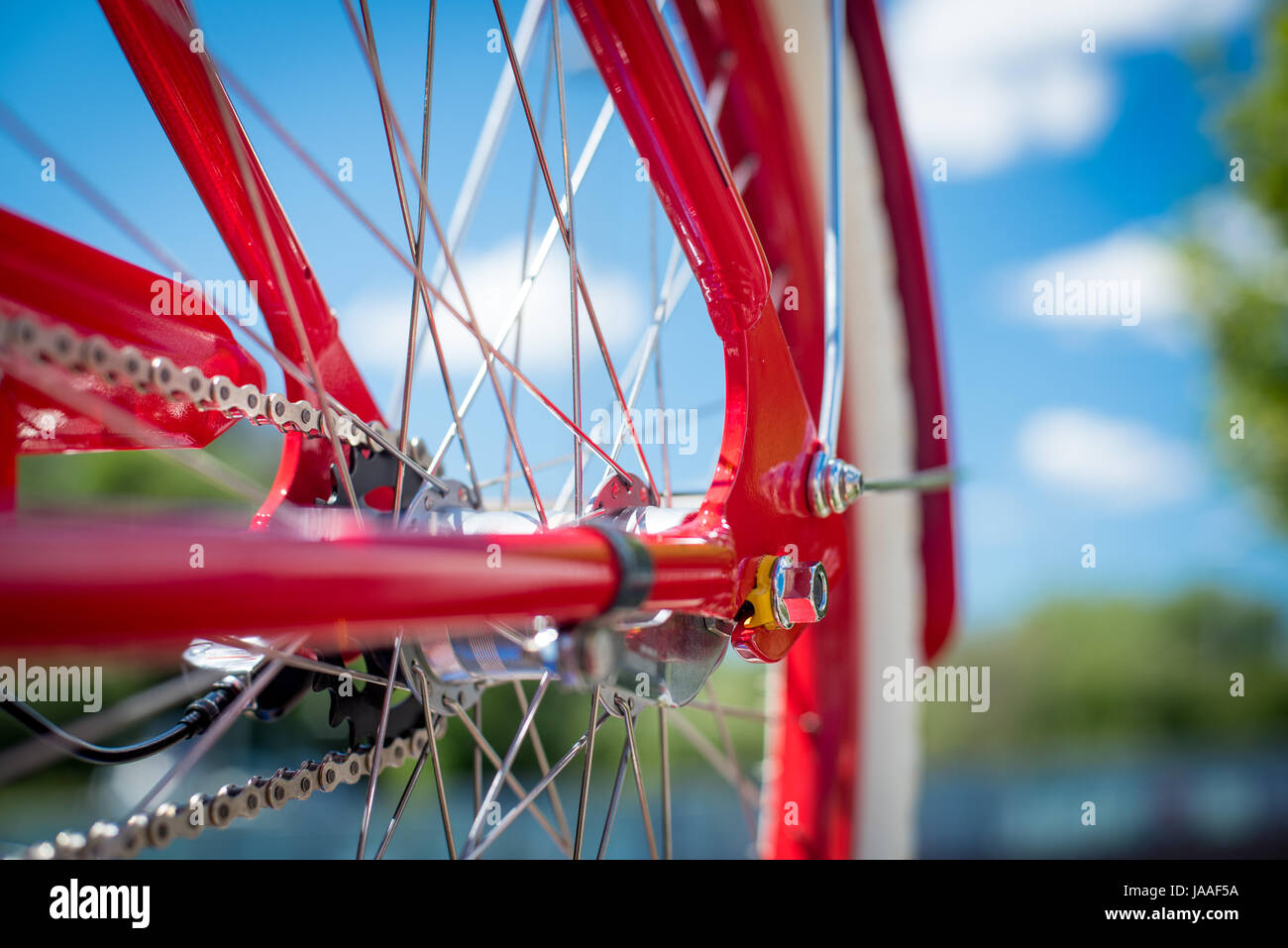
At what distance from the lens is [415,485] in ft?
1.94

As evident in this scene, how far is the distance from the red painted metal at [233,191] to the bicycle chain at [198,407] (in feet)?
0.10

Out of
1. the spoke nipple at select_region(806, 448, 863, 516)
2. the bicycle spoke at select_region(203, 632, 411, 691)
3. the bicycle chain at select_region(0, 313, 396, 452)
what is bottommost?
the bicycle spoke at select_region(203, 632, 411, 691)

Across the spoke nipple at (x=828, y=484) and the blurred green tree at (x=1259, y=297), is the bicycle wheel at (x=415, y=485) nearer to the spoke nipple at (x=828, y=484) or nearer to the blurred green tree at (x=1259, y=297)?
the spoke nipple at (x=828, y=484)

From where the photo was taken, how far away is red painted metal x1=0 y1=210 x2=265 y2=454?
44 cm

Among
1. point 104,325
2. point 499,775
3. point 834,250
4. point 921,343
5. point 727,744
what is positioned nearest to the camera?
point 104,325

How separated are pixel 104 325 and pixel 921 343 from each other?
0.76 metres

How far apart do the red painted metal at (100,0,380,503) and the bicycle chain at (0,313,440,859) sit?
3cm

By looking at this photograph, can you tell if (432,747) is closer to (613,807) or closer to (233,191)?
(613,807)

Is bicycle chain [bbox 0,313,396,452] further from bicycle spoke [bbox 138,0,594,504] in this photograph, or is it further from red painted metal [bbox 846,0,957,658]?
red painted metal [bbox 846,0,957,658]

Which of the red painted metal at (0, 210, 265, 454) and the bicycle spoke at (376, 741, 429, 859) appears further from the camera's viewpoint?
the bicycle spoke at (376, 741, 429, 859)

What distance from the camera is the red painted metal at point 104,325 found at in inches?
17.2

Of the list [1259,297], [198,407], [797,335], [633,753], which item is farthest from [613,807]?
[1259,297]

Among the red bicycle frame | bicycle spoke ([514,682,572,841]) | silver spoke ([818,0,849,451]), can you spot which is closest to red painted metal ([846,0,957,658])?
silver spoke ([818,0,849,451])
